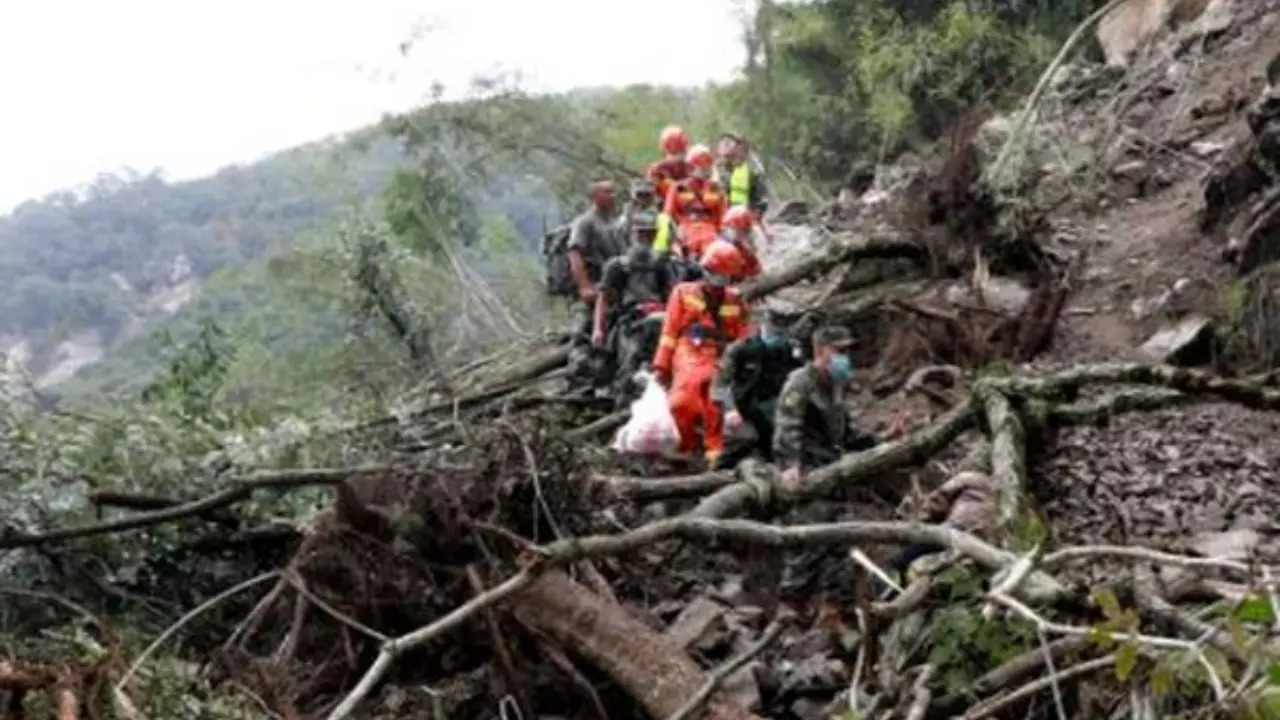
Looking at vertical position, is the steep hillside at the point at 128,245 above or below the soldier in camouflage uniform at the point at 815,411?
below

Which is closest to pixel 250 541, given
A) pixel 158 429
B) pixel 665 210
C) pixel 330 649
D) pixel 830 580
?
pixel 158 429

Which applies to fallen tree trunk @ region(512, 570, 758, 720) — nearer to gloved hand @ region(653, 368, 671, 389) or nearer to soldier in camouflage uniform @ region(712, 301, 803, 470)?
soldier in camouflage uniform @ region(712, 301, 803, 470)

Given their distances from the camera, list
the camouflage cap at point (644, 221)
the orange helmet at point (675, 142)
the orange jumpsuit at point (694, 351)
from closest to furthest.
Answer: the orange jumpsuit at point (694, 351), the camouflage cap at point (644, 221), the orange helmet at point (675, 142)

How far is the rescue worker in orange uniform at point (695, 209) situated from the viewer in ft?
36.6

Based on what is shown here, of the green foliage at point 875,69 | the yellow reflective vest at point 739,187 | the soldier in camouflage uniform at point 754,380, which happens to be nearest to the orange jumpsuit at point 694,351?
the soldier in camouflage uniform at point 754,380

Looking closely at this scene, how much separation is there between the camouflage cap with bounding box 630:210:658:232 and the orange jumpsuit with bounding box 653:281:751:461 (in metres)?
1.74

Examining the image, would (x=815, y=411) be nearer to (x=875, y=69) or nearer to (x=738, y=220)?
(x=738, y=220)

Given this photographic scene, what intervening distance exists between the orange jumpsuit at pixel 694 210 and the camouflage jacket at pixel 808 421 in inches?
137

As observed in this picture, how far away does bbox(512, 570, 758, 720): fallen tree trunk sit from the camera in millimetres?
5319

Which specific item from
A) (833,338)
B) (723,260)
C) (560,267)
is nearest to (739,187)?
(560,267)

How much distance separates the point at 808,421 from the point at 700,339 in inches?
36.1

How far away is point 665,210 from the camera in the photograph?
1123 centimetres

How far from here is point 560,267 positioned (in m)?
11.2

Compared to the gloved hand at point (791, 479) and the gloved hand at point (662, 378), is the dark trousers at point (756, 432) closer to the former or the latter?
the gloved hand at point (662, 378)
